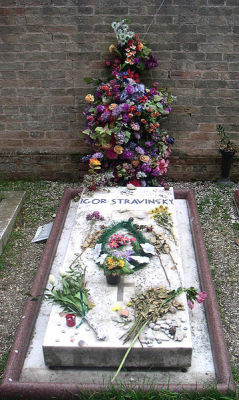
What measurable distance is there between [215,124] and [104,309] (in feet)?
11.7

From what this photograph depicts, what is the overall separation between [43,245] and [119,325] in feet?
6.85

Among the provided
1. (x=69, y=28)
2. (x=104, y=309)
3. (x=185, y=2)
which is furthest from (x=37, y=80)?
(x=104, y=309)

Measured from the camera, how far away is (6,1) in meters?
5.78

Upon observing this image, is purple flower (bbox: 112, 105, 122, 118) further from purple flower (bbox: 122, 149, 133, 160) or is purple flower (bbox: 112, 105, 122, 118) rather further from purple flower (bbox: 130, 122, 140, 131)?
purple flower (bbox: 122, 149, 133, 160)

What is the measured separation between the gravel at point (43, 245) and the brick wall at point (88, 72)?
36cm

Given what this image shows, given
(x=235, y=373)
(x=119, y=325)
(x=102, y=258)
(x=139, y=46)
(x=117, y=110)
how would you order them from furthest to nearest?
(x=139, y=46)
(x=117, y=110)
(x=102, y=258)
(x=235, y=373)
(x=119, y=325)

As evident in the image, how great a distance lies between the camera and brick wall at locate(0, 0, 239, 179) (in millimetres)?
5801

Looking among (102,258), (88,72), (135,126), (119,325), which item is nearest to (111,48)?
(88,72)

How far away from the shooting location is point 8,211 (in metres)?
5.77

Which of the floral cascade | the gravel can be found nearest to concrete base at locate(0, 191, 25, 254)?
the gravel

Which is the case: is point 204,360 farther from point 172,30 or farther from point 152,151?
point 172,30

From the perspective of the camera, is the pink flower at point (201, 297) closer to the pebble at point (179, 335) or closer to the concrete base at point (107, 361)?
the concrete base at point (107, 361)

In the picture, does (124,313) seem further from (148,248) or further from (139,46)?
(139,46)

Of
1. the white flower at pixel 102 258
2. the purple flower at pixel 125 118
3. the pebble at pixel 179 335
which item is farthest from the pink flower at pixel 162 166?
the pebble at pixel 179 335
